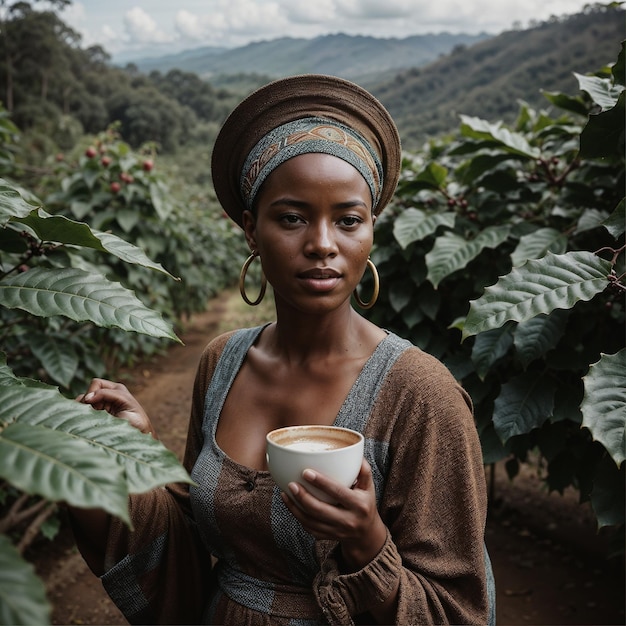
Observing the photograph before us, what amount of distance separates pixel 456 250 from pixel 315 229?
39.7 inches

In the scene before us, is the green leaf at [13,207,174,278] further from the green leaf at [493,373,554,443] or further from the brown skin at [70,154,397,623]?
the green leaf at [493,373,554,443]

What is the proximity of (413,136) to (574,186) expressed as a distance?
11.8m

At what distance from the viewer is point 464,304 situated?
249 cm

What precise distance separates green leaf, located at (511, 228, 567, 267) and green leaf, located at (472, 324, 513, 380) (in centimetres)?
23

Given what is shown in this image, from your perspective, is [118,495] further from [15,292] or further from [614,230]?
[614,230]

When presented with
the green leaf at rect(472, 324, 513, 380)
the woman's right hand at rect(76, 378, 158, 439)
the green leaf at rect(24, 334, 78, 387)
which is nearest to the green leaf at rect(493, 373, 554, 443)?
the green leaf at rect(472, 324, 513, 380)

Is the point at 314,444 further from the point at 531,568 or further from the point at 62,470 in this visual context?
the point at 531,568

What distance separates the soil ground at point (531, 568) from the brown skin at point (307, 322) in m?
2.03

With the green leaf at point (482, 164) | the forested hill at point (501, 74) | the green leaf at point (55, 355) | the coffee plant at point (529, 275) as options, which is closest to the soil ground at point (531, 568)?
the coffee plant at point (529, 275)

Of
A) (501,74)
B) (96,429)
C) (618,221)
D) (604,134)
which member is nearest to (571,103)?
(604,134)

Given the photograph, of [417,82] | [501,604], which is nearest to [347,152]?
[501,604]

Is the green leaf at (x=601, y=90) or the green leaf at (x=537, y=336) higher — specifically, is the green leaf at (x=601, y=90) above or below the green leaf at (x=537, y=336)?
above

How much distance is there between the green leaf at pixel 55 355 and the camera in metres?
2.64

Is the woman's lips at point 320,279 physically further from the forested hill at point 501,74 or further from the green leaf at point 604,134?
the forested hill at point 501,74
